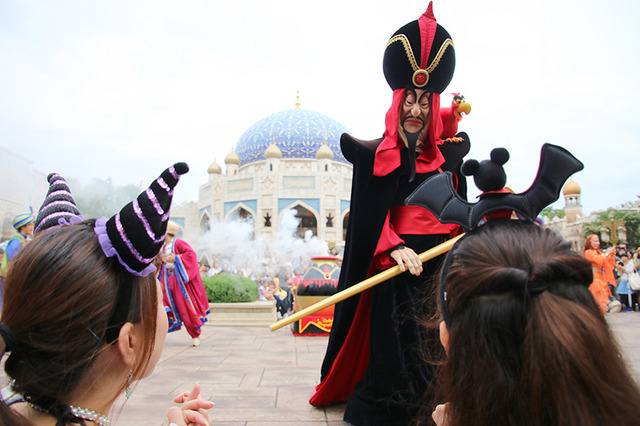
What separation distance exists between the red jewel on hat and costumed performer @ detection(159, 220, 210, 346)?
4.64m

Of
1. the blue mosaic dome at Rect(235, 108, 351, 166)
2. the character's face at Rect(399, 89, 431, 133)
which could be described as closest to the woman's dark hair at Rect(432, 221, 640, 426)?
the character's face at Rect(399, 89, 431, 133)

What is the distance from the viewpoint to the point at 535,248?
3.05 ft

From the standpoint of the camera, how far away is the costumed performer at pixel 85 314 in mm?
1050

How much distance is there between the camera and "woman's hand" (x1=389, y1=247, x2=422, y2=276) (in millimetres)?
2271

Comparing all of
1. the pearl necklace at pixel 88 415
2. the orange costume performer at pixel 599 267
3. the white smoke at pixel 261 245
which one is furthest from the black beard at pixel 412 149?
the white smoke at pixel 261 245

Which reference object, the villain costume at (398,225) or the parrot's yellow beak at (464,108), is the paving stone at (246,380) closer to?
the villain costume at (398,225)

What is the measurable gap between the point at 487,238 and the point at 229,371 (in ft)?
12.8

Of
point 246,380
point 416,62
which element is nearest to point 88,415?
point 416,62

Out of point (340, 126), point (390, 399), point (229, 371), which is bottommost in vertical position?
point (229, 371)

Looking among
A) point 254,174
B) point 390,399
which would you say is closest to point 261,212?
point 254,174

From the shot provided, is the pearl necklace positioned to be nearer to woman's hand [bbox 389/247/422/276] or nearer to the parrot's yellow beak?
woman's hand [bbox 389/247/422/276]

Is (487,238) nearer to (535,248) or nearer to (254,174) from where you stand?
(535,248)

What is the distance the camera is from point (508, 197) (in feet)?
4.86

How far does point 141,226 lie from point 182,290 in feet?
18.6
